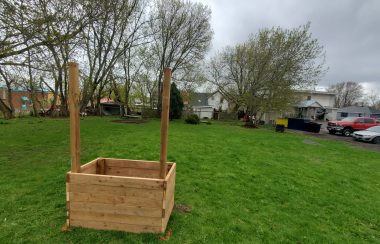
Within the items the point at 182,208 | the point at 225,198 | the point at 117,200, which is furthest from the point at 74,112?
the point at 225,198

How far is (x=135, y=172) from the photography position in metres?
3.58

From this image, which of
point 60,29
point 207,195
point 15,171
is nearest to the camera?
point 207,195

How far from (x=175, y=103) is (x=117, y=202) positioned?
18840 mm

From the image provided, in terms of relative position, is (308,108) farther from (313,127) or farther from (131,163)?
(131,163)

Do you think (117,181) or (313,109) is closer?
(117,181)

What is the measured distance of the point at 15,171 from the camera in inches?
181

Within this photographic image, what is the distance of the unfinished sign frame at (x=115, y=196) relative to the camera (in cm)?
257

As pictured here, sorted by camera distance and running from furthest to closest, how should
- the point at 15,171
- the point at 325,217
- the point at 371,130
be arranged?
the point at 371,130 < the point at 15,171 < the point at 325,217

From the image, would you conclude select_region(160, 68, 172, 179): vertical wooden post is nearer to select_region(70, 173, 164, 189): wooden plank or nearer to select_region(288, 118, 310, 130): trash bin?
select_region(70, 173, 164, 189): wooden plank

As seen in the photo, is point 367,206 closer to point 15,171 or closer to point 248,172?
point 248,172

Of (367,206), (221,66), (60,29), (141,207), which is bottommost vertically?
(367,206)

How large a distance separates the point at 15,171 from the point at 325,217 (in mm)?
6337

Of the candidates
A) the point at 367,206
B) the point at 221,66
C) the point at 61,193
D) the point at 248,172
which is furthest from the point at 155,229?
the point at 221,66

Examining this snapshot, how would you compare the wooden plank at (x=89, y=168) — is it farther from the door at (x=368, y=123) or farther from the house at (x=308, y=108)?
the house at (x=308, y=108)
